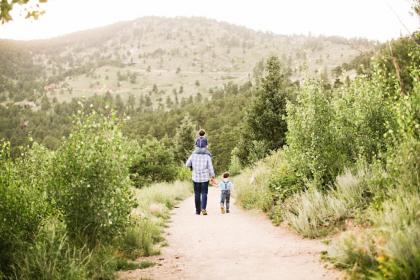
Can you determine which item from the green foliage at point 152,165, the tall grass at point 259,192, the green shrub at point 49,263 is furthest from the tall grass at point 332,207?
the green foliage at point 152,165

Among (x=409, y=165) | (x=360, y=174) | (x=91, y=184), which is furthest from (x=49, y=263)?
(x=360, y=174)

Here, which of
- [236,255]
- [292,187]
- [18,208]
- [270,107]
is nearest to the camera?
[18,208]

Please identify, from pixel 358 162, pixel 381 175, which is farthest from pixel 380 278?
pixel 358 162

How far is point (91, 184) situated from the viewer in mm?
6352

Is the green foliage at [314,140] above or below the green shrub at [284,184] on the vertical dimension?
above

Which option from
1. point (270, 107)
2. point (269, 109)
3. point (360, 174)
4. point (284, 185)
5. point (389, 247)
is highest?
point (270, 107)

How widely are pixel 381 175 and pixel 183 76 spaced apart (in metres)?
184

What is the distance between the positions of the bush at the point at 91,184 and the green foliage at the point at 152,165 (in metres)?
21.4

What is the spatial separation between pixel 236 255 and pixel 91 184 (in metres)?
2.95

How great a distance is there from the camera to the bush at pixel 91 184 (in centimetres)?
631

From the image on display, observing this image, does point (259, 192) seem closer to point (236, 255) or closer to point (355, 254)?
point (236, 255)

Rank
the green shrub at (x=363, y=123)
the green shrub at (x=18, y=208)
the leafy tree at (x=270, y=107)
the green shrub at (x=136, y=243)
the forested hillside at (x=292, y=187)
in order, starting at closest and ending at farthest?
the forested hillside at (x=292, y=187) → the green shrub at (x=18, y=208) → the green shrub at (x=136, y=243) → the green shrub at (x=363, y=123) → the leafy tree at (x=270, y=107)

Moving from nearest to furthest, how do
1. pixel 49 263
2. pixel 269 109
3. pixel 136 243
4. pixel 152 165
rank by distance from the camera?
pixel 49 263 → pixel 136 243 → pixel 269 109 → pixel 152 165

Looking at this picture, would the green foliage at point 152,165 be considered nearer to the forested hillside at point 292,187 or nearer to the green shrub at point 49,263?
the forested hillside at point 292,187
